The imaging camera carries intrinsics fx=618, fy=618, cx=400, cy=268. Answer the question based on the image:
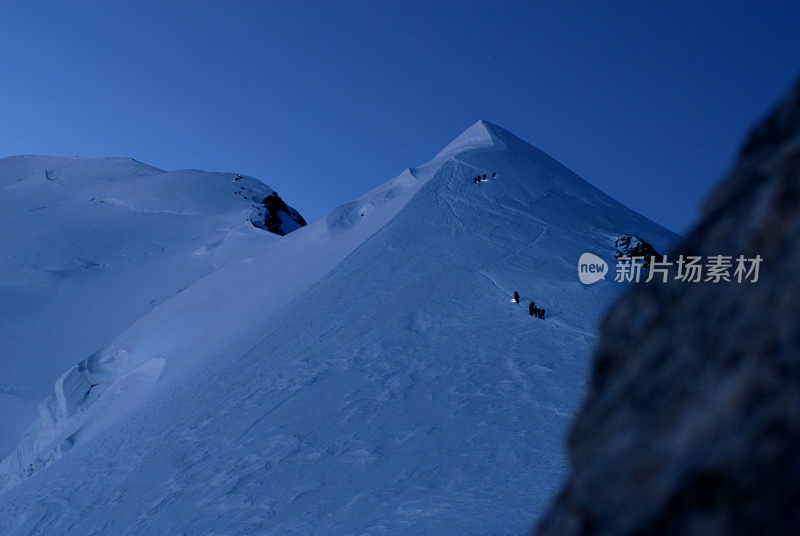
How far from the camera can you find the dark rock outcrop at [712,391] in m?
0.86

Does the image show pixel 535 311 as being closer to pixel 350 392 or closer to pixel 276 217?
pixel 350 392

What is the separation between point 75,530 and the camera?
7.19m

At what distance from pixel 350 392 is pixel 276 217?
28.5 meters

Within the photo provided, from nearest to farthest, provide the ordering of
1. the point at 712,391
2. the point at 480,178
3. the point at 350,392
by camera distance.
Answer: the point at 712,391
the point at 350,392
the point at 480,178

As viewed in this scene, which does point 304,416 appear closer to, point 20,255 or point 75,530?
point 75,530

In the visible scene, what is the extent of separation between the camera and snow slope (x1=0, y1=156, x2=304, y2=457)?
20.4m

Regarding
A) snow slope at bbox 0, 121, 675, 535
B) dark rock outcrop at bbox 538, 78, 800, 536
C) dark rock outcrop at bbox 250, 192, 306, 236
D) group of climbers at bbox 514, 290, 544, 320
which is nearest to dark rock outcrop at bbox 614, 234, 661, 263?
snow slope at bbox 0, 121, 675, 535

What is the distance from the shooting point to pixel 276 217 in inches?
1419

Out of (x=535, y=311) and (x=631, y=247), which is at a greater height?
(x=631, y=247)

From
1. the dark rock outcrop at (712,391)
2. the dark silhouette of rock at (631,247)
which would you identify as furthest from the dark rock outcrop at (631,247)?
the dark rock outcrop at (712,391)

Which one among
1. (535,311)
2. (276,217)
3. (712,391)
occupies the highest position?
(276,217)

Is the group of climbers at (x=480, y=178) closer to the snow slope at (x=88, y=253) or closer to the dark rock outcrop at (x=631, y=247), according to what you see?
the dark rock outcrop at (x=631, y=247)

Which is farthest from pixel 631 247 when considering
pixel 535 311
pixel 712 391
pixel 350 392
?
pixel 712 391

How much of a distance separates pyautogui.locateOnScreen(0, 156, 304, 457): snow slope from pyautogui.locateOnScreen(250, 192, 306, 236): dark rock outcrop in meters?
0.86
